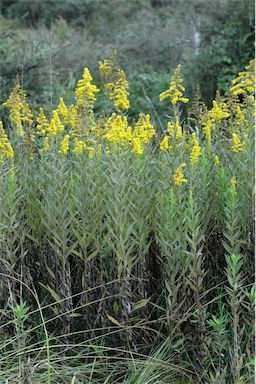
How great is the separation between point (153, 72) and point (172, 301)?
1008 cm

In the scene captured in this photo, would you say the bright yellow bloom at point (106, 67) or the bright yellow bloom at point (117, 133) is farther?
the bright yellow bloom at point (106, 67)

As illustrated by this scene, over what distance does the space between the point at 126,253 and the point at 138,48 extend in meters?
12.1

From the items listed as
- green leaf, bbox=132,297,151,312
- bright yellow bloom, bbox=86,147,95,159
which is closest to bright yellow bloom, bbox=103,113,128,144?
bright yellow bloom, bbox=86,147,95,159

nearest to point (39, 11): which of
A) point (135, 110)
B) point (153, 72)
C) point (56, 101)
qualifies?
point (153, 72)

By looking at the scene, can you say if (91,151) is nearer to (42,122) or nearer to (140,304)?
(42,122)

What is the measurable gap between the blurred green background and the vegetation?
142 inches

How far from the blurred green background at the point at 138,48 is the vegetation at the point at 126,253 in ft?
11.9

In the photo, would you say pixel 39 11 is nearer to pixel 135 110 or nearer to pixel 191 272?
pixel 135 110

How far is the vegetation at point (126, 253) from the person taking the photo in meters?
3.14

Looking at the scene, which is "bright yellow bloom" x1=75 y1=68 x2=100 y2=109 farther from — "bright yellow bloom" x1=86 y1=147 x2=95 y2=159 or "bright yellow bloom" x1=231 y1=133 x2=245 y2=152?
"bright yellow bloom" x1=231 y1=133 x2=245 y2=152

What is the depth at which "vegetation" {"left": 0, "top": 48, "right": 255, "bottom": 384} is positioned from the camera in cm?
314

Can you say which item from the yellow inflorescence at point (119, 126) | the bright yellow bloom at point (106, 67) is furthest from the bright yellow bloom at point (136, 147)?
the bright yellow bloom at point (106, 67)

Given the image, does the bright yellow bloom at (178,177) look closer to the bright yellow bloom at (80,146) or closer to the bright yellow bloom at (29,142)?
the bright yellow bloom at (80,146)

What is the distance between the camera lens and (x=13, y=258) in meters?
3.42
